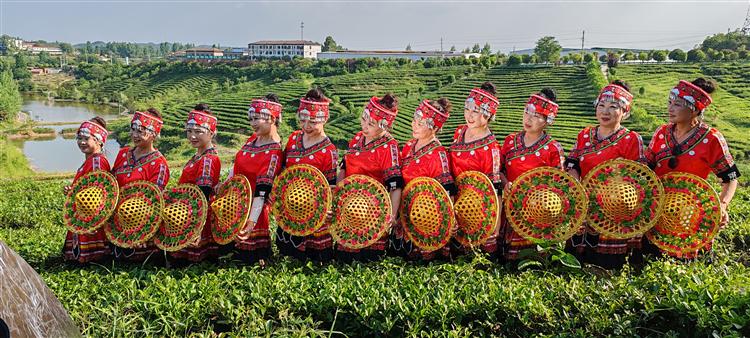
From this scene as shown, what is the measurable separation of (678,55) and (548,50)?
1001 centimetres

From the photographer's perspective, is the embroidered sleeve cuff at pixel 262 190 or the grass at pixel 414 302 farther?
the embroidered sleeve cuff at pixel 262 190

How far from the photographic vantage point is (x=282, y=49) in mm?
85438

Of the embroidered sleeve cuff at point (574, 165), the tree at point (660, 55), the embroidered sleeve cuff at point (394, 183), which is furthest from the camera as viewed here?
the tree at point (660, 55)

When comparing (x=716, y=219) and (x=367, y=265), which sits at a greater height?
(x=716, y=219)

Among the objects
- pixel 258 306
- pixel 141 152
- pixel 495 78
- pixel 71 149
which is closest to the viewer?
pixel 258 306

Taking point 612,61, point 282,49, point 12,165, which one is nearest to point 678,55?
point 612,61

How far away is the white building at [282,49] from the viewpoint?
275 ft

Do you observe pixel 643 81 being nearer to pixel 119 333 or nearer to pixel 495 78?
pixel 495 78

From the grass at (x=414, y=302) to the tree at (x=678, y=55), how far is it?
4732 cm

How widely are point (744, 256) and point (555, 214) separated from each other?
2080 millimetres

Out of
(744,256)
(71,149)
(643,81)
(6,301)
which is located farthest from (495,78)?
(6,301)

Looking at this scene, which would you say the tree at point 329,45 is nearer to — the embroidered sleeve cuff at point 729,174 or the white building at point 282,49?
A: the white building at point 282,49

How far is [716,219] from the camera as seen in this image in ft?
13.4

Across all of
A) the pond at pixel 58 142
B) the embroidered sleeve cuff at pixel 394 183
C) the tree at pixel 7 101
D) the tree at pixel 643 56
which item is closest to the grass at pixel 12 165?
the pond at pixel 58 142
